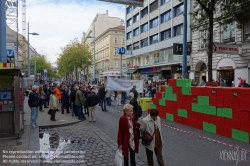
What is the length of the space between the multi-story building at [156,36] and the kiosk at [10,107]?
2497cm

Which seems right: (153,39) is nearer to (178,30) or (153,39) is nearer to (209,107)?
(178,30)

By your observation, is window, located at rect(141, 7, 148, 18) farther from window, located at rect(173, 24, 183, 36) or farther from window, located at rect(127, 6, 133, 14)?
window, located at rect(173, 24, 183, 36)

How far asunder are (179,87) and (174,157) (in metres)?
5.40

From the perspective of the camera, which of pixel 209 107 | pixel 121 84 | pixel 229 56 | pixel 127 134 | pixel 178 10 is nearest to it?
pixel 127 134

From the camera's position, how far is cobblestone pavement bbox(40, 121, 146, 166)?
6.05 m

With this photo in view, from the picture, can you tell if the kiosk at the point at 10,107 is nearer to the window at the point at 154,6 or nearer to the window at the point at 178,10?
the window at the point at 178,10

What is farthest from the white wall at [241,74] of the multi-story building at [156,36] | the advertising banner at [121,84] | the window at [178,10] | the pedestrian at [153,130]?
the pedestrian at [153,130]

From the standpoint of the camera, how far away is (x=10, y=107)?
8.15 metres

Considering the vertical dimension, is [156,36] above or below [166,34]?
above

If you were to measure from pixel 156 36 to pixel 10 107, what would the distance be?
33.5m

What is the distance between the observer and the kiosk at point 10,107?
26.1 ft

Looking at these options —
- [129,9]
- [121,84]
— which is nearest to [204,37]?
[121,84]

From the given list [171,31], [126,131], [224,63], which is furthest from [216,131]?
[171,31]

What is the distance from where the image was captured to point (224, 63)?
23.4 metres
